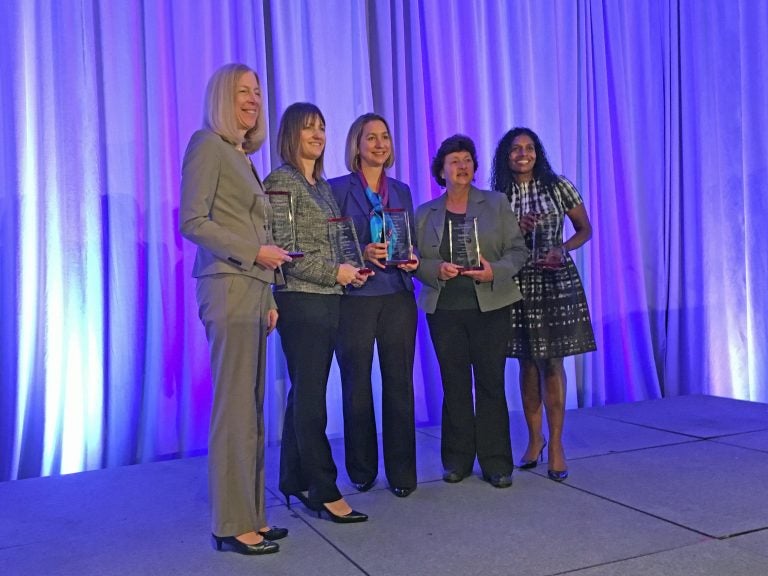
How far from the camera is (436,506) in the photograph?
2568 mm

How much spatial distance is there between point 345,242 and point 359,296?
0.29 metres

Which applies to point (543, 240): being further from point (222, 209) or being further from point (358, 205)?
point (222, 209)

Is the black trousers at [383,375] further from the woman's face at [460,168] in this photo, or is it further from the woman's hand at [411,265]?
the woman's face at [460,168]

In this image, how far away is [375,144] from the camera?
2.65 m

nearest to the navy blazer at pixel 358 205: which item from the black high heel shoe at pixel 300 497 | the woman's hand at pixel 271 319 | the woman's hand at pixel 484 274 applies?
the woman's hand at pixel 484 274

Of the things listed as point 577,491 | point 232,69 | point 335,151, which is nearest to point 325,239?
point 232,69

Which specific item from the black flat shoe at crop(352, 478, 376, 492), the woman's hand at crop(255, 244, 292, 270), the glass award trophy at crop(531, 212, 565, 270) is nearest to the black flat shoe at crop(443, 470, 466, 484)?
the black flat shoe at crop(352, 478, 376, 492)

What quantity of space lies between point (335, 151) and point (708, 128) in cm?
248

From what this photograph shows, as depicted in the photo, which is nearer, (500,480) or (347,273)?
(347,273)

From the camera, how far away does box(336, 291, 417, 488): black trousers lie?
2.61 m

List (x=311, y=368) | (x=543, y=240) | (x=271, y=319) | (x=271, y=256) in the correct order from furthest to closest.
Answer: (x=543, y=240) → (x=311, y=368) → (x=271, y=319) → (x=271, y=256)

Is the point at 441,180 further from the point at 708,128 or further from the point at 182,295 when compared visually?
the point at 708,128

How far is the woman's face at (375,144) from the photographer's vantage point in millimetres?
2656

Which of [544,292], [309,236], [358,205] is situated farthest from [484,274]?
[309,236]
